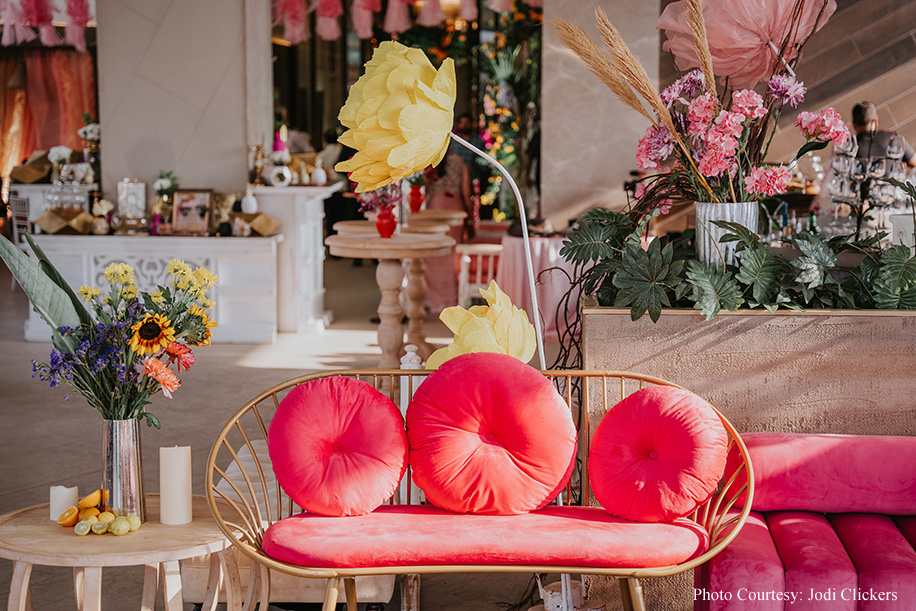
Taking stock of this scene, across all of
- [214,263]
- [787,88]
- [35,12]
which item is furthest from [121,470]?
[35,12]

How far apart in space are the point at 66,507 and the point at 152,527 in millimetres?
227

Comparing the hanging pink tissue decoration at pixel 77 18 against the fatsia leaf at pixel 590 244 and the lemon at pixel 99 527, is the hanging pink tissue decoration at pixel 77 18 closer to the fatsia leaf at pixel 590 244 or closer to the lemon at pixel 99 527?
the fatsia leaf at pixel 590 244

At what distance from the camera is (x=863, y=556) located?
2242mm

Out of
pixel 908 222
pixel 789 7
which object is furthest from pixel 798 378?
pixel 789 7

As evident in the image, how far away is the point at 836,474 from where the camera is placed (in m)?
2.49

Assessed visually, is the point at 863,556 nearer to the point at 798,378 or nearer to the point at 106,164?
the point at 798,378

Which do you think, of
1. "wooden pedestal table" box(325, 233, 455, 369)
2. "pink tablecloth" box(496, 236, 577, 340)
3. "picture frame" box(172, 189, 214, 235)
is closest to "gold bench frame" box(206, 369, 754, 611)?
"wooden pedestal table" box(325, 233, 455, 369)

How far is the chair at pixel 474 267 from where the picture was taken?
6895 millimetres

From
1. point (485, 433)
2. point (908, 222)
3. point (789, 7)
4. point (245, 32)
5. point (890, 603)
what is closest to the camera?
point (890, 603)

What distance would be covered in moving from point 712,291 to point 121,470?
162 centimetres

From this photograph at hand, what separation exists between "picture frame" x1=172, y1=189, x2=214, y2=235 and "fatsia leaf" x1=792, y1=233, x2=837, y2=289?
192 inches

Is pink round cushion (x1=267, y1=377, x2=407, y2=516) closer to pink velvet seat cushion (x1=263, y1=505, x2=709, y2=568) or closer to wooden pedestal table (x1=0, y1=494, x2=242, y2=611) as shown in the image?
pink velvet seat cushion (x1=263, y1=505, x2=709, y2=568)

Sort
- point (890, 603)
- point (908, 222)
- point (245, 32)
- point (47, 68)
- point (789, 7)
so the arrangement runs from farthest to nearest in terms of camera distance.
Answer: point (47, 68) → point (245, 32) → point (908, 222) → point (789, 7) → point (890, 603)

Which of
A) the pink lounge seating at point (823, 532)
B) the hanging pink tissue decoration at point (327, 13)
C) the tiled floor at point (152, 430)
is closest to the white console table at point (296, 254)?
the tiled floor at point (152, 430)
